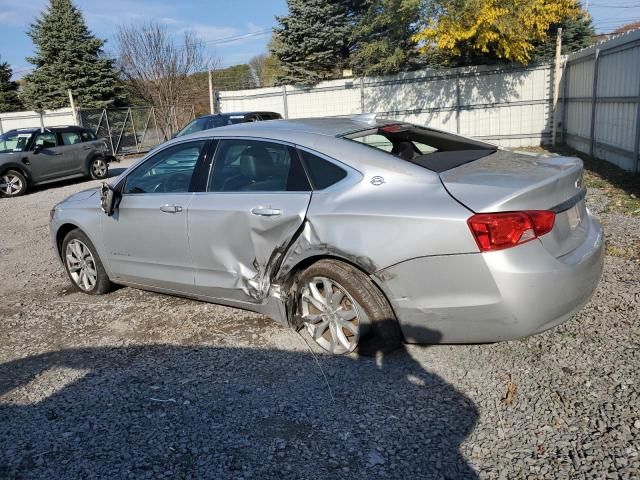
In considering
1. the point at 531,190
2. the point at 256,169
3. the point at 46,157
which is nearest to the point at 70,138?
the point at 46,157

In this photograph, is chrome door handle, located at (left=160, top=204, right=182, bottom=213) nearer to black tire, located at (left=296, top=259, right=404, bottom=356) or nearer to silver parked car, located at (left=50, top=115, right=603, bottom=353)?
silver parked car, located at (left=50, top=115, right=603, bottom=353)

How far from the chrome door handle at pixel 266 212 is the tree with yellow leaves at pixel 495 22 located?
12327mm

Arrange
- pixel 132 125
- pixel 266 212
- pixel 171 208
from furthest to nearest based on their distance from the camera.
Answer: pixel 132 125
pixel 171 208
pixel 266 212

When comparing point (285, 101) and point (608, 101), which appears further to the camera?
point (285, 101)

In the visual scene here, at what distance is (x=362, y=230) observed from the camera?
126 inches

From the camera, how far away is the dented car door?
361cm

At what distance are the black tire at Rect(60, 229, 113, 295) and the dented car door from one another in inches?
53.3

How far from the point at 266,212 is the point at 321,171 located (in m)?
0.46

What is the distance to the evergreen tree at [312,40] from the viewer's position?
2344 cm

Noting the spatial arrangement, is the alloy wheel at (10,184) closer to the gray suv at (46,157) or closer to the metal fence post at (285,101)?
the gray suv at (46,157)

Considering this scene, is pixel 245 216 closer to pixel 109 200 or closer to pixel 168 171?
pixel 168 171

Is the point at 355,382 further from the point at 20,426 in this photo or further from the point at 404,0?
the point at 404,0

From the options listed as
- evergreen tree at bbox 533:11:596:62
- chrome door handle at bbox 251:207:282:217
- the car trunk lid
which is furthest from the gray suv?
evergreen tree at bbox 533:11:596:62

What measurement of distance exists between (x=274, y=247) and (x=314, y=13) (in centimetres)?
2195
